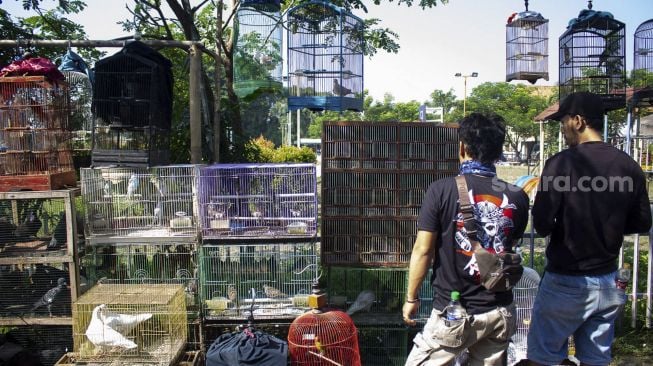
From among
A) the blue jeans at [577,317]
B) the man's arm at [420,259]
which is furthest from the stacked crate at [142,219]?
the blue jeans at [577,317]

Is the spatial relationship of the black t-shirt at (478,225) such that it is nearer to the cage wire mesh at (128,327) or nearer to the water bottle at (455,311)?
the water bottle at (455,311)

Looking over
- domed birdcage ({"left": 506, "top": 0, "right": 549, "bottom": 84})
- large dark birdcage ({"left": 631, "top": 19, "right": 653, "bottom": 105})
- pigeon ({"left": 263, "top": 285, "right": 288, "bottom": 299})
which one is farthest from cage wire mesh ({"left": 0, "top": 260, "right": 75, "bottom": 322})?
large dark birdcage ({"left": 631, "top": 19, "right": 653, "bottom": 105})

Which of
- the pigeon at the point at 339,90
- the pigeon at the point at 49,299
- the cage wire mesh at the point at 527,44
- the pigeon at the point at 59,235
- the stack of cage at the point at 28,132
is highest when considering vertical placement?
the cage wire mesh at the point at 527,44

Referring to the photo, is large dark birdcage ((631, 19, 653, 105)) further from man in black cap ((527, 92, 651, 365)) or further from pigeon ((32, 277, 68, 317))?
pigeon ((32, 277, 68, 317))

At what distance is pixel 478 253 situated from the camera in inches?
114

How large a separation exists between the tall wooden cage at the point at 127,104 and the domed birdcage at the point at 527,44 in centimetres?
571

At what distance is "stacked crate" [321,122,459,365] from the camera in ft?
15.5

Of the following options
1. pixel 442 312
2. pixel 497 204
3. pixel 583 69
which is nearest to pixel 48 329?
pixel 442 312

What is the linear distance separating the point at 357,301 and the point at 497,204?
232 centimetres

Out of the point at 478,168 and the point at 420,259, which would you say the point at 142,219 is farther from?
the point at 478,168

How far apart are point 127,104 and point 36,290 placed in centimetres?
196

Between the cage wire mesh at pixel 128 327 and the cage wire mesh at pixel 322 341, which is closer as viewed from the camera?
the cage wire mesh at pixel 128 327

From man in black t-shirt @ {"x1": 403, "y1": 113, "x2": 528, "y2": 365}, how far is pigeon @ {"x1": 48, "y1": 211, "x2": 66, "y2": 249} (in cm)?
335

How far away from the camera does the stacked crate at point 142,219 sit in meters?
4.70
